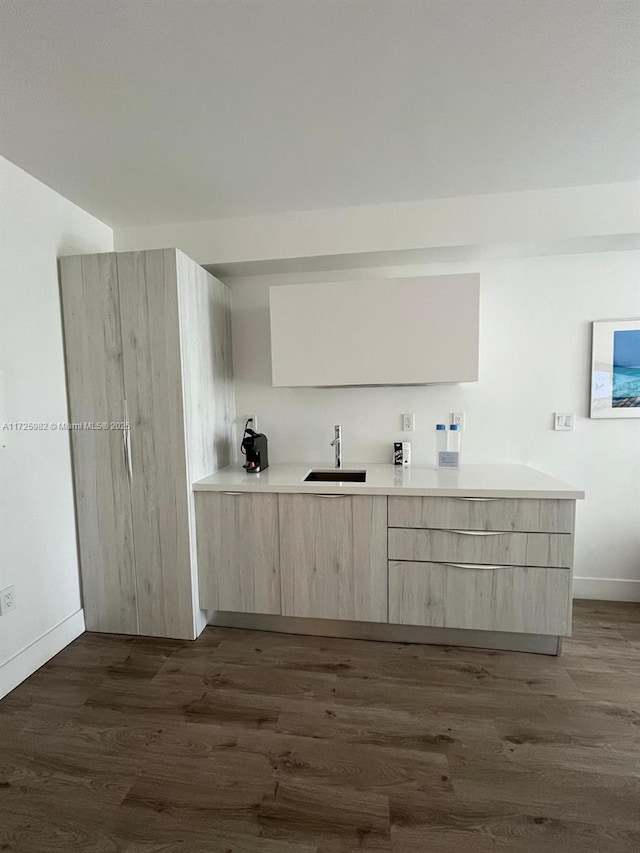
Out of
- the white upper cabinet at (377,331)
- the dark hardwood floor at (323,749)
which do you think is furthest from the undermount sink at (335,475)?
the dark hardwood floor at (323,749)

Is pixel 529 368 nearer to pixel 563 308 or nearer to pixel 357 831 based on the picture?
pixel 563 308

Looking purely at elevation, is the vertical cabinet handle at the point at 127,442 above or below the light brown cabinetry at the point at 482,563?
above

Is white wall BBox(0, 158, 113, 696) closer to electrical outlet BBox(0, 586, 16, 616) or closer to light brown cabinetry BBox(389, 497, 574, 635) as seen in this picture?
electrical outlet BBox(0, 586, 16, 616)

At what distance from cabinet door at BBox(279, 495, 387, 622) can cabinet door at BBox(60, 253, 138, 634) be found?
91 centimetres

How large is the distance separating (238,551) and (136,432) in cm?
86

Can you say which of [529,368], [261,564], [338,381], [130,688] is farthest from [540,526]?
[130,688]

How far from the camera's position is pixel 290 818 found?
4.18 feet

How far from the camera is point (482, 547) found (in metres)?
2.00

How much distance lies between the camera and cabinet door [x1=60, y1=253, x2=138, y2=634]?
7.00ft

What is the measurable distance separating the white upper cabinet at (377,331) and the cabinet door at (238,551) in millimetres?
762

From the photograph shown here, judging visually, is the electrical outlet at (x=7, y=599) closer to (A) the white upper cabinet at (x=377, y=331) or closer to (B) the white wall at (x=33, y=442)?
(B) the white wall at (x=33, y=442)

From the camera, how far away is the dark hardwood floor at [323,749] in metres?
1.24

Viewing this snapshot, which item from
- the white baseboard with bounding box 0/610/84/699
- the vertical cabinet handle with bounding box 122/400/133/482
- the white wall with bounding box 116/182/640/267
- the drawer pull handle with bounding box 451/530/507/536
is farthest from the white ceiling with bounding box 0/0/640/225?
the white baseboard with bounding box 0/610/84/699

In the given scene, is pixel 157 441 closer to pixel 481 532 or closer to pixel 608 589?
pixel 481 532
